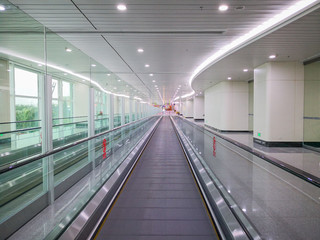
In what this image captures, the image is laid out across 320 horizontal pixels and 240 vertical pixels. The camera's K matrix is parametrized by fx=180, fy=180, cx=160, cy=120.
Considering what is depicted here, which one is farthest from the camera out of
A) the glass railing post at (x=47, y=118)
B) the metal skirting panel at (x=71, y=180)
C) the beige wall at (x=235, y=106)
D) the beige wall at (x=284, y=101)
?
the beige wall at (x=235, y=106)

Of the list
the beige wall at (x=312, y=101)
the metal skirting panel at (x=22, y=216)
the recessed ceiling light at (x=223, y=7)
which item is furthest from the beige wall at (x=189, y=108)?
the metal skirting panel at (x=22, y=216)

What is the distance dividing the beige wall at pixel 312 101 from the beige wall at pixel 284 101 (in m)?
0.29

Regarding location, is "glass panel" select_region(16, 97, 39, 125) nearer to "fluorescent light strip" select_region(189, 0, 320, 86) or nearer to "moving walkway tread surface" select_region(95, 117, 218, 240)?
"moving walkway tread surface" select_region(95, 117, 218, 240)

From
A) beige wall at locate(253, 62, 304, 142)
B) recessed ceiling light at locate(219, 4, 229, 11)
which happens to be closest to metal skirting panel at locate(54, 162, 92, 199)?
recessed ceiling light at locate(219, 4, 229, 11)

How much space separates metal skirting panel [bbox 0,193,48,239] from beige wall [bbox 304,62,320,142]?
10.7m

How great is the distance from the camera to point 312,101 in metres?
8.78

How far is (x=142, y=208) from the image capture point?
3.41m

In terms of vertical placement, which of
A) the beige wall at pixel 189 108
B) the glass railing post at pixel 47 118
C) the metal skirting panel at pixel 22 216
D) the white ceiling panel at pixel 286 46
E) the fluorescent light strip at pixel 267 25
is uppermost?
the fluorescent light strip at pixel 267 25

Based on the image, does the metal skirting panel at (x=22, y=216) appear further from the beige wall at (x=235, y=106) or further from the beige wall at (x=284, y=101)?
the beige wall at (x=235, y=106)

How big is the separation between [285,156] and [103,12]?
820 centimetres

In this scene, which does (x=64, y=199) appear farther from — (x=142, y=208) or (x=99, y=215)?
(x=142, y=208)

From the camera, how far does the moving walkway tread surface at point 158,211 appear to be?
8.95 ft

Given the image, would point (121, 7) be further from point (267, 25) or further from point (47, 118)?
point (267, 25)

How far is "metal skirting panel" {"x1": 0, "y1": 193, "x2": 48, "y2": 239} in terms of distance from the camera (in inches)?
110
